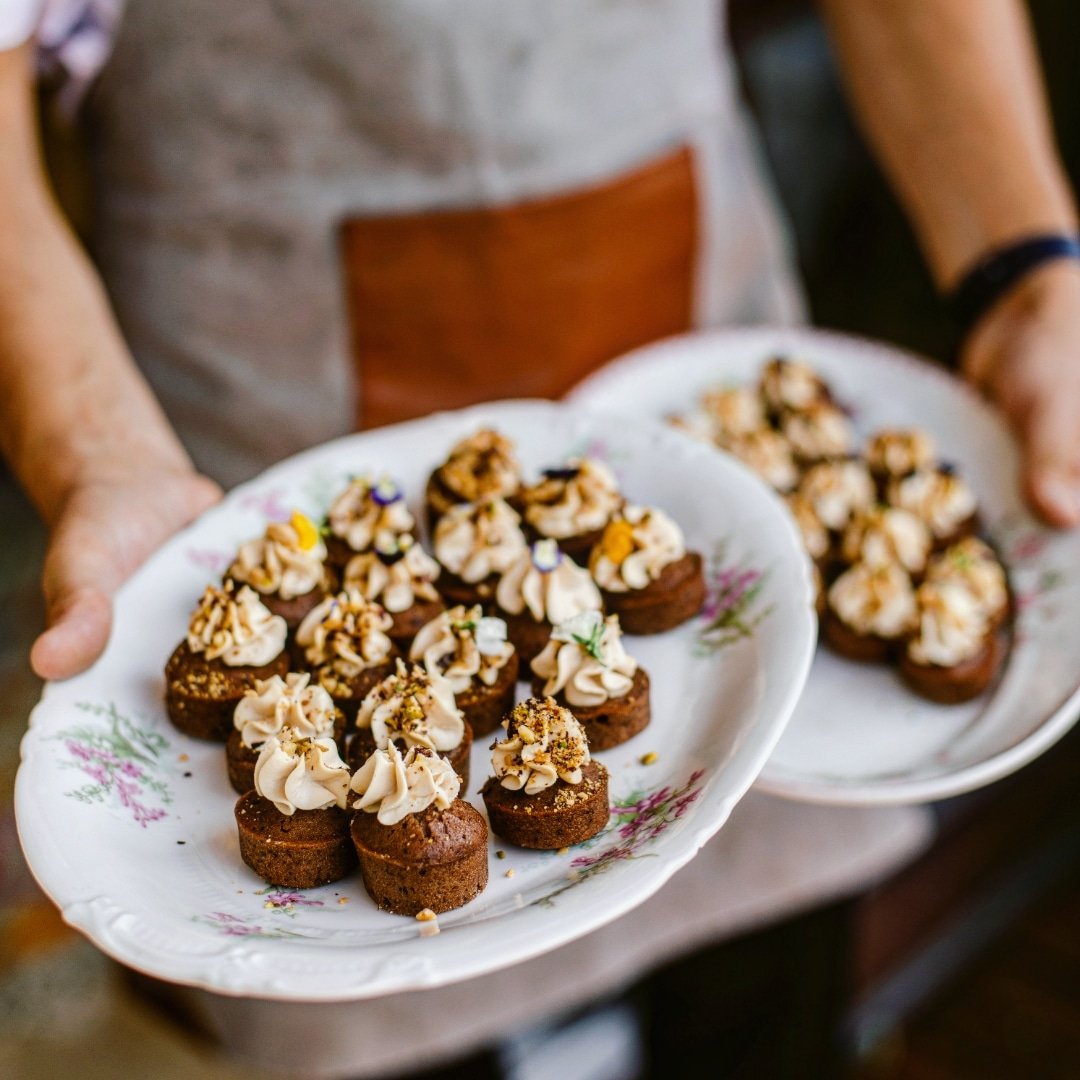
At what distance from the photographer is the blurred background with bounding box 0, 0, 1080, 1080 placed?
125 inches

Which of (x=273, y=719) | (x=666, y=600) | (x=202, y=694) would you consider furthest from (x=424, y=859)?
(x=666, y=600)

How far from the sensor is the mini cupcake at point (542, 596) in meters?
1.78

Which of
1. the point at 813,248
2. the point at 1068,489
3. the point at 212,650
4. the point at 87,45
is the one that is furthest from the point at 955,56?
the point at 212,650

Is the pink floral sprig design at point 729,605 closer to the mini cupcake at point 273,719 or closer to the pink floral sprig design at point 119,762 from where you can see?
the mini cupcake at point 273,719

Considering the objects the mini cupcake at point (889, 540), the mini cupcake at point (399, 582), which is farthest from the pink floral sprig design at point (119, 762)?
the mini cupcake at point (889, 540)

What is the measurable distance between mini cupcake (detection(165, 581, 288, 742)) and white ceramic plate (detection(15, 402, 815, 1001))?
0.14 feet

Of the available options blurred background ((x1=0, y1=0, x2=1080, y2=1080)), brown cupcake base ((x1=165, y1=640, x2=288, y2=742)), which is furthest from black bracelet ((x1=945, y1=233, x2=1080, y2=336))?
brown cupcake base ((x1=165, y1=640, x2=288, y2=742))

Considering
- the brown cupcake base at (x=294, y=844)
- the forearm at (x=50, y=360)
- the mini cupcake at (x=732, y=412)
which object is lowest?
the mini cupcake at (x=732, y=412)

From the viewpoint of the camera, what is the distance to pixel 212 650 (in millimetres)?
1688

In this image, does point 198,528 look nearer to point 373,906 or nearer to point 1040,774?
point 373,906

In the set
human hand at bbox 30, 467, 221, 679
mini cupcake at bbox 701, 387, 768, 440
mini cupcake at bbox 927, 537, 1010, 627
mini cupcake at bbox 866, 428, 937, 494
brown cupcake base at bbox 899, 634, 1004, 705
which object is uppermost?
human hand at bbox 30, 467, 221, 679

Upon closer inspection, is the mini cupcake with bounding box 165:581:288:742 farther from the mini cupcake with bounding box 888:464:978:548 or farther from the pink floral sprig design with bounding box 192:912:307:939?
the mini cupcake with bounding box 888:464:978:548

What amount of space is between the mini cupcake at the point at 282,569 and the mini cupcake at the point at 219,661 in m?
0.05

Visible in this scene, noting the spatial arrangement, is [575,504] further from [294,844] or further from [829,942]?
[829,942]
